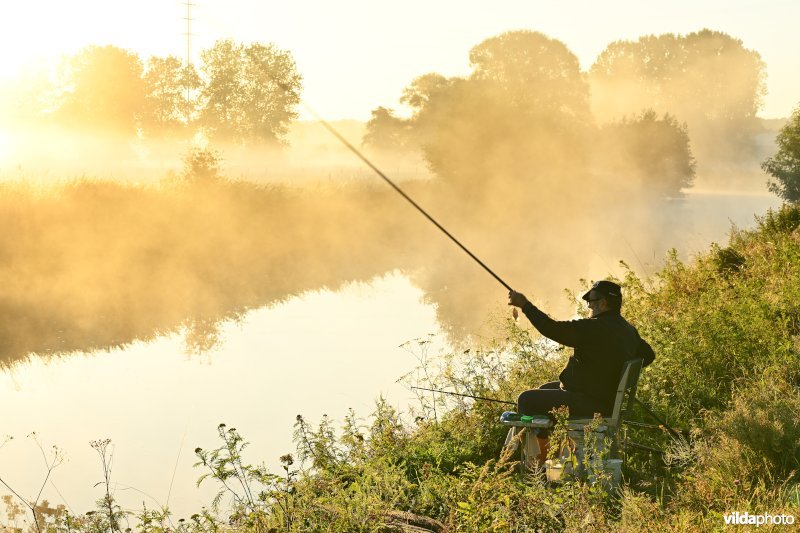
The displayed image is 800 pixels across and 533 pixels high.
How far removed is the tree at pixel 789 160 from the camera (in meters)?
45.0

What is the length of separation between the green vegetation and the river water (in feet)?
2.01

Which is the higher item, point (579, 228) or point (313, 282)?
point (579, 228)

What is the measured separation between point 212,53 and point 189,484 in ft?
172

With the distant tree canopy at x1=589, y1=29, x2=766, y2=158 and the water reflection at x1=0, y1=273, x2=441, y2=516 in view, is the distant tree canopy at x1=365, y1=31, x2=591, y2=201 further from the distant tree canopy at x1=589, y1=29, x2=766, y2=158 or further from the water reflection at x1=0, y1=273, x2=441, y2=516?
the distant tree canopy at x1=589, y1=29, x2=766, y2=158

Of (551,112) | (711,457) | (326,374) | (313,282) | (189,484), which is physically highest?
(551,112)

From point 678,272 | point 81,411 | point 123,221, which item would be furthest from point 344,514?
point 123,221

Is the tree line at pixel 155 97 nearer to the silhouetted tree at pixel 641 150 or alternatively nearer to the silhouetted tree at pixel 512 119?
the silhouetted tree at pixel 512 119

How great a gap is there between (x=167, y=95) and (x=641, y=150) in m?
32.5

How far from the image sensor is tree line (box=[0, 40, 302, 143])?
2272 inches

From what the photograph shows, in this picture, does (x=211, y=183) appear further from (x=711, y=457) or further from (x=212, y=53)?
(x=212, y=53)

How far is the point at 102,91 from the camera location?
5822 centimetres

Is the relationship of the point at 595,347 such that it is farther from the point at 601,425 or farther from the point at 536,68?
the point at 536,68

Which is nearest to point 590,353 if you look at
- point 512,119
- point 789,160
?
point 512,119

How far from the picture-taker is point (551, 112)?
169 feet
